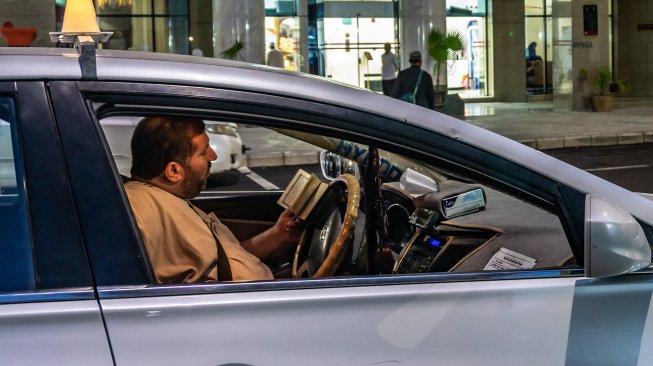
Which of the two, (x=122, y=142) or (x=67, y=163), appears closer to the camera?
(x=67, y=163)

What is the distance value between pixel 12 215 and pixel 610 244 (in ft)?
4.54

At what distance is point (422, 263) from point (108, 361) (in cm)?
130

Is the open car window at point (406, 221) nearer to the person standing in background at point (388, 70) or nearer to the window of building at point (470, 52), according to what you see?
the person standing in background at point (388, 70)

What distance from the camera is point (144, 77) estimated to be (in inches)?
87.0

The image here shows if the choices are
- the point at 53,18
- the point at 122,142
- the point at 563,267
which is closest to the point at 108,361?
the point at 122,142

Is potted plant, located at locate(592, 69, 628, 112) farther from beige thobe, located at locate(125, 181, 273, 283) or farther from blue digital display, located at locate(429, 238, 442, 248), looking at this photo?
beige thobe, located at locate(125, 181, 273, 283)

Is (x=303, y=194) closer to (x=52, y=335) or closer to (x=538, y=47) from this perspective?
(x=52, y=335)

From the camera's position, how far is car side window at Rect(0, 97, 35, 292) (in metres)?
2.07

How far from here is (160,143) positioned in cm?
260

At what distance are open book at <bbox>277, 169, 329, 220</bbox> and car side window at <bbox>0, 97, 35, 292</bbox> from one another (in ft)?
4.64

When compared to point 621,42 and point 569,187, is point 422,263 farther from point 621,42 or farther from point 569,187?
point 621,42

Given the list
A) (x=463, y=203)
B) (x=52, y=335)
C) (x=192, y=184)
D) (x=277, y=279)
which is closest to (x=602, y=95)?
(x=463, y=203)

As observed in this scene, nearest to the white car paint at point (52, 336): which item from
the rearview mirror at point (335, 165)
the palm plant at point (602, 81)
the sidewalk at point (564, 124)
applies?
the rearview mirror at point (335, 165)

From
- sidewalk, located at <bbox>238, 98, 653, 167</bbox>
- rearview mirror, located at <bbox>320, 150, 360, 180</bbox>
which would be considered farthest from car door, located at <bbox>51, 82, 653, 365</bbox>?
sidewalk, located at <bbox>238, 98, 653, 167</bbox>
